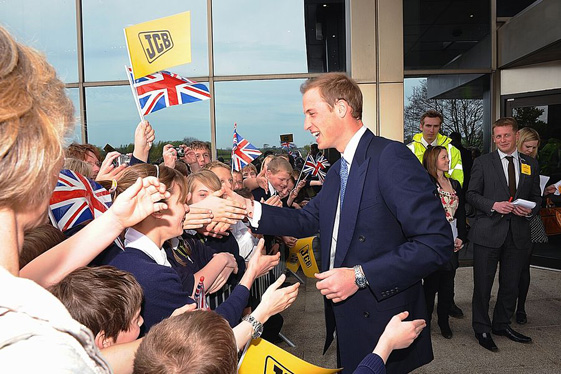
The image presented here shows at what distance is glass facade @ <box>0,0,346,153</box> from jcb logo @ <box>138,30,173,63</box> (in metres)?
5.66

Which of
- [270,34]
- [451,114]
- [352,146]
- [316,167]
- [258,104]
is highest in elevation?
[270,34]

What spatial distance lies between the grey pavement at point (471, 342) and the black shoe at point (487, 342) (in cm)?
5

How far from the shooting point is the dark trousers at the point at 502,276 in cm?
476

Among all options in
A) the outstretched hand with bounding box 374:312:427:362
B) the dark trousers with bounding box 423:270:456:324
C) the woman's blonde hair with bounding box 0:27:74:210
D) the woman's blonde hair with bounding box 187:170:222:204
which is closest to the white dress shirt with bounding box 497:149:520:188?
the dark trousers with bounding box 423:270:456:324

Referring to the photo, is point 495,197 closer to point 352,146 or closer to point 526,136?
point 526,136

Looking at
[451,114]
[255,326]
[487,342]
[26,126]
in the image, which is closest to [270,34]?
[451,114]

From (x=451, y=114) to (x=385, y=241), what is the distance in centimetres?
720

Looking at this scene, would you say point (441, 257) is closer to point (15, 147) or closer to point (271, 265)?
point (271, 265)

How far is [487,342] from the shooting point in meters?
4.62

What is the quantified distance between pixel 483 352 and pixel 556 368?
605 mm

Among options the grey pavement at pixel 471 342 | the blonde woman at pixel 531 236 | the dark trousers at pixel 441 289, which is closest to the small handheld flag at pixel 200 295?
the grey pavement at pixel 471 342

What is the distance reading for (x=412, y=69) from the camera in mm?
8930

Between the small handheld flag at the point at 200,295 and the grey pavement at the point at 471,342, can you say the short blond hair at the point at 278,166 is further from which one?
the small handheld flag at the point at 200,295

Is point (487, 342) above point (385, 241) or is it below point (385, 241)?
below
